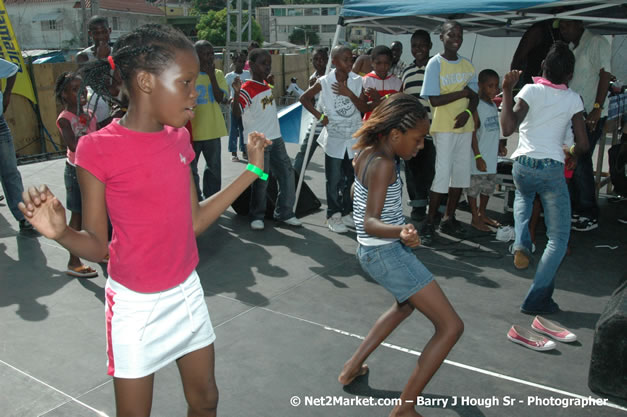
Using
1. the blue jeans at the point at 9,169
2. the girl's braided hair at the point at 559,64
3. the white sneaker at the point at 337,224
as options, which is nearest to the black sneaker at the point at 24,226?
the blue jeans at the point at 9,169

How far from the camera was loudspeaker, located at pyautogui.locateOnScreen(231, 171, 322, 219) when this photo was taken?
22.8ft

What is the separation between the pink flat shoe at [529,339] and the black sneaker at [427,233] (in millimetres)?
2106

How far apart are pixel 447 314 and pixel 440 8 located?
387 centimetres

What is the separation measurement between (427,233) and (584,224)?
6.20 feet

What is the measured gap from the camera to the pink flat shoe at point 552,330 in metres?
3.92

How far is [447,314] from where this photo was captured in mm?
2859

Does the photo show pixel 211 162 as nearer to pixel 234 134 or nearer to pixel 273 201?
pixel 273 201

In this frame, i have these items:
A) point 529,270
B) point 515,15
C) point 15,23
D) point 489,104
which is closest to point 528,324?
point 529,270

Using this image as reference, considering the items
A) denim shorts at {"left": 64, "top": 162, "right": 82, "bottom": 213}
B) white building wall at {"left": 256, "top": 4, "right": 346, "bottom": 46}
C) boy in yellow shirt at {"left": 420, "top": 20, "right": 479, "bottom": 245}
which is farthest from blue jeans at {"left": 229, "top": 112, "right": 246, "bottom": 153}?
white building wall at {"left": 256, "top": 4, "right": 346, "bottom": 46}

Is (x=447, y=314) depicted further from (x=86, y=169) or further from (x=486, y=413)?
(x=86, y=169)

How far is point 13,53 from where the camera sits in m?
10.2

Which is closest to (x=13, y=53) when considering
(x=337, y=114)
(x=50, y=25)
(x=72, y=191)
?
(x=72, y=191)

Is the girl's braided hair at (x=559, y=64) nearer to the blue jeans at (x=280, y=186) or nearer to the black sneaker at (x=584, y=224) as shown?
the black sneaker at (x=584, y=224)

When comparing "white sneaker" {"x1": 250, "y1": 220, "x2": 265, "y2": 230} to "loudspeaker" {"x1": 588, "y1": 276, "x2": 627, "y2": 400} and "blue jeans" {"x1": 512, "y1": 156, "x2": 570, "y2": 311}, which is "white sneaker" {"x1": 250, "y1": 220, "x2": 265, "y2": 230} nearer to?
"blue jeans" {"x1": 512, "y1": 156, "x2": 570, "y2": 311}
